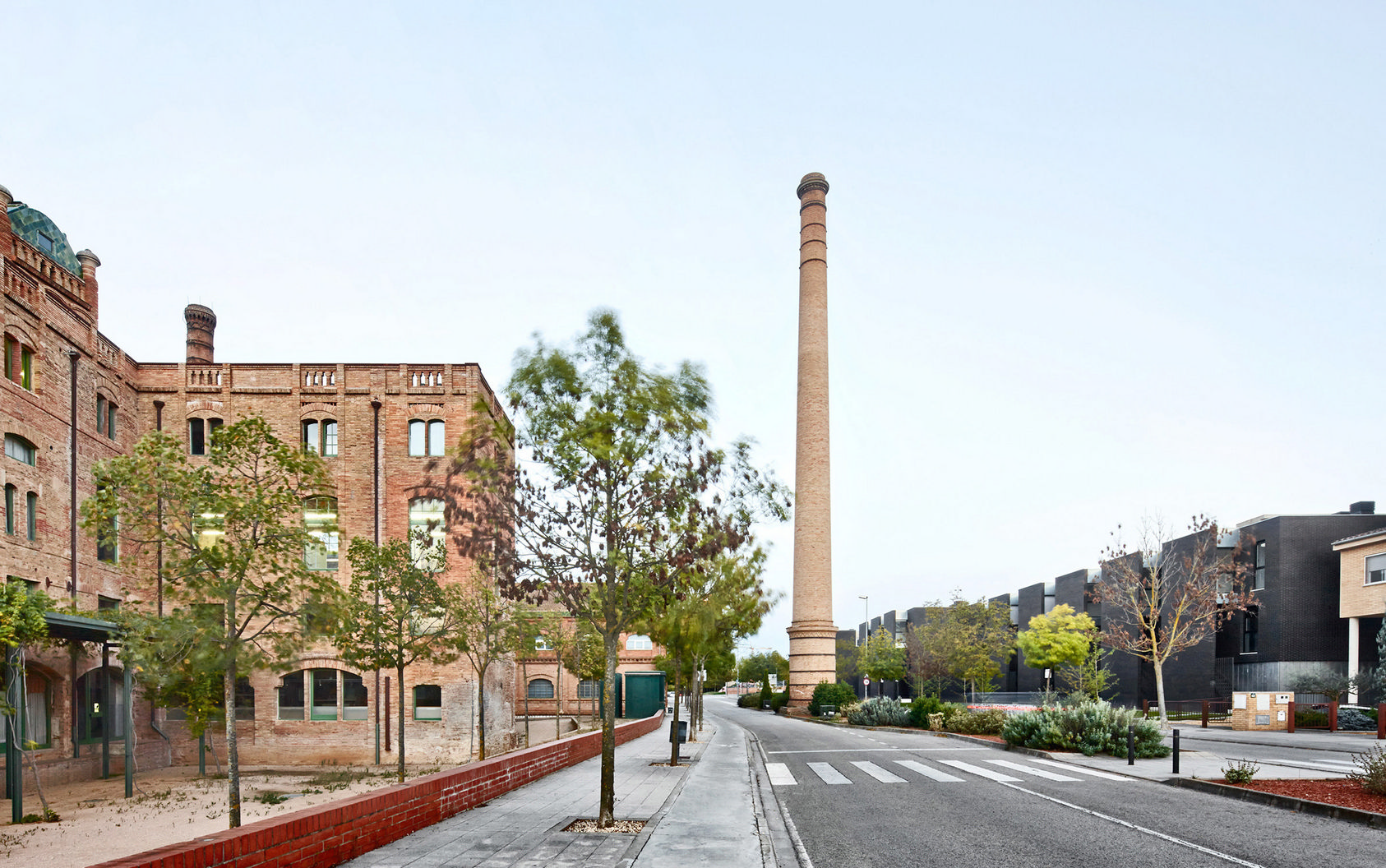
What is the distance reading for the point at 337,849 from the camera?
8.24m

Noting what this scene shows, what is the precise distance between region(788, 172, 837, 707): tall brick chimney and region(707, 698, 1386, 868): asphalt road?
27.5 m

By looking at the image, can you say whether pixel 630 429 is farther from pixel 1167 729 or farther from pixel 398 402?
pixel 1167 729

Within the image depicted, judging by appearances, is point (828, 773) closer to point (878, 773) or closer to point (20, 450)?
point (878, 773)

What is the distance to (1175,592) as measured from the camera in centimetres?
4809

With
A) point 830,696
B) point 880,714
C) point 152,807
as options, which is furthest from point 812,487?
point 152,807

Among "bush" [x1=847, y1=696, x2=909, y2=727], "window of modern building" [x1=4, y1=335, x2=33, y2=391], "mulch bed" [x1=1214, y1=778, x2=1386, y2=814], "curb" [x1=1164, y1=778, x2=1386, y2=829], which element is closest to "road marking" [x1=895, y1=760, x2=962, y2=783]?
"curb" [x1=1164, y1=778, x2=1386, y2=829]

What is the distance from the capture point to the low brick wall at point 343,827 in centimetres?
636

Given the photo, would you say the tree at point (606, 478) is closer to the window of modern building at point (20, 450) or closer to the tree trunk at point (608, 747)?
the tree trunk at point (608, 747)

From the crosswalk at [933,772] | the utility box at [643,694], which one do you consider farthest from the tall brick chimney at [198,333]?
the crosswalk at [933,772]

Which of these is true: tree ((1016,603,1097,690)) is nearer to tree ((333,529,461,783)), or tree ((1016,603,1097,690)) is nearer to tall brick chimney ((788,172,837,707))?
tall brick chimney ((788,172,837,707))

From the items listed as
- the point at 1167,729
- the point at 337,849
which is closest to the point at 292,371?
the point at 337,849

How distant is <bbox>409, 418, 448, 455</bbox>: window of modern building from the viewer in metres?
31.1

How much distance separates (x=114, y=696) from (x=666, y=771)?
59.2ft

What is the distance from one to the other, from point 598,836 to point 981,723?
70.5 feet
